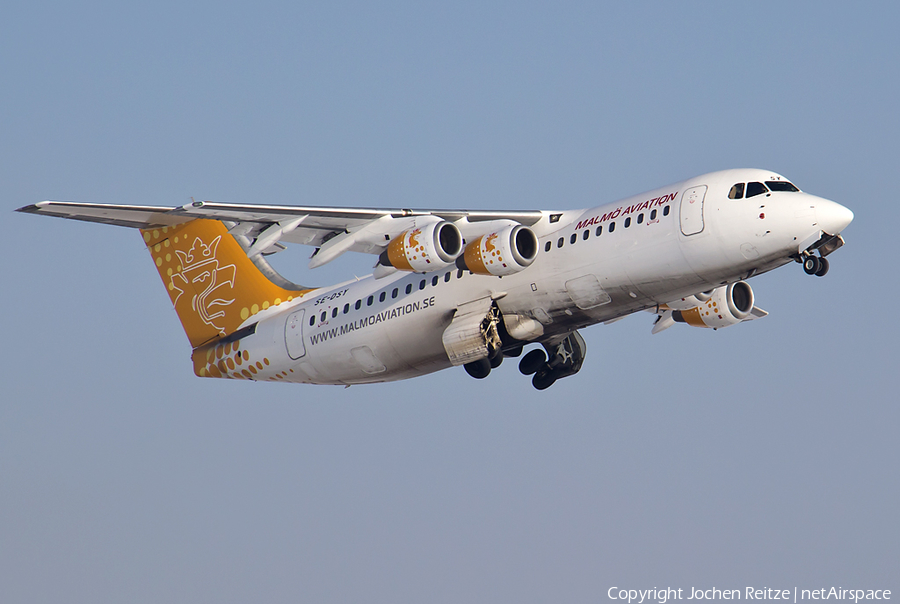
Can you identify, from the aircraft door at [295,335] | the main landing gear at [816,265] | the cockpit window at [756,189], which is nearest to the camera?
the main landing gear at [816,265]

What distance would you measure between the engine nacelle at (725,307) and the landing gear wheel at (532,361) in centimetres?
286

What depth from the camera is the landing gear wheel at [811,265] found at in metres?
17.6

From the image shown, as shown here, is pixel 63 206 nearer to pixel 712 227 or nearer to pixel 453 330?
pixel 453 330

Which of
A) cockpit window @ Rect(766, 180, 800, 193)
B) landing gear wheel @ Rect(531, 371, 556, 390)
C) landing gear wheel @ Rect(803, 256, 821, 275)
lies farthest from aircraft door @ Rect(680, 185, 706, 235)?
landing gear wheel @ Rect(531, 371, 556, 390)

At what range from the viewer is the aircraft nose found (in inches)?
682

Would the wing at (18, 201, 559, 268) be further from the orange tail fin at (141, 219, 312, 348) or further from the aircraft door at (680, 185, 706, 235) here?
the orange tail fin at (141, 219, 312, 348)

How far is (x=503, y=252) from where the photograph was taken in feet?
60.4

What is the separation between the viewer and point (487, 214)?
64.8 feet

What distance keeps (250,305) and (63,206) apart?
4.98 m

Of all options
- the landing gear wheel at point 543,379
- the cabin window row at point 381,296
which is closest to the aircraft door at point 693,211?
the cabin window row at point 381,296

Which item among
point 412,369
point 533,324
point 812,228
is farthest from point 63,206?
point 812,228

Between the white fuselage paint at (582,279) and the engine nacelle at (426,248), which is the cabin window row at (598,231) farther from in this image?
the engine nacelle at (426,248)

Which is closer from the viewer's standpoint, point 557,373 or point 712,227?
point 712,227

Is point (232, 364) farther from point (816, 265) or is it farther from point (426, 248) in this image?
point (816, 265)
